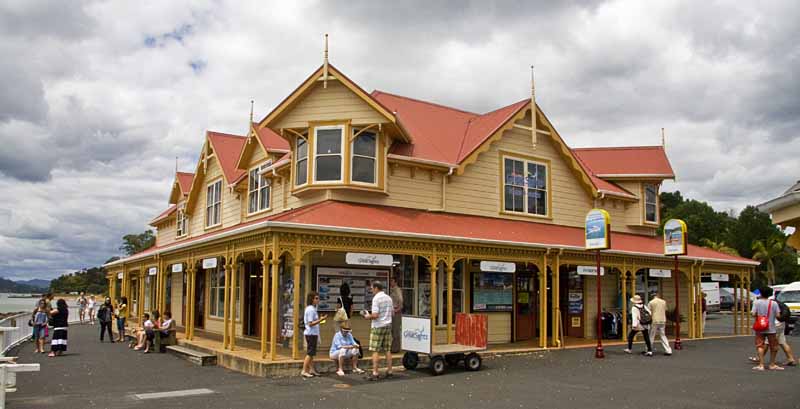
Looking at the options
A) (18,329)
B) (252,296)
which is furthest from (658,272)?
(18,329)

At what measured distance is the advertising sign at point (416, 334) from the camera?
13.1 m

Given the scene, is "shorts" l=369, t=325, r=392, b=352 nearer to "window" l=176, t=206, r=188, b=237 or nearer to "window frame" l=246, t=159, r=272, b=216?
"window frame" l=246, t=159, r=272, b=216

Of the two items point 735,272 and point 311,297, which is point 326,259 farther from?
point 735,272

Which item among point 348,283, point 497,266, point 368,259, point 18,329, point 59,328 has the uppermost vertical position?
point 368,259

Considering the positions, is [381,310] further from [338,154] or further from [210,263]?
[210,263]

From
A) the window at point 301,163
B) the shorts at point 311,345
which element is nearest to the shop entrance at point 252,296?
the window at point 301,163

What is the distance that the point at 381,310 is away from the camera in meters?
12.6

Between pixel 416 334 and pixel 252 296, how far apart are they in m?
8.67

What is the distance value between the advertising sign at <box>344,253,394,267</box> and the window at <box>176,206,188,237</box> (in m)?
16.7

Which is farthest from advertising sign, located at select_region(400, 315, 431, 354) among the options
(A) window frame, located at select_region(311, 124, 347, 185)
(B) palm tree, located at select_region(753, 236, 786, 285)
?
(B) palm tree, located at select_region(753, 236, 786, 285)

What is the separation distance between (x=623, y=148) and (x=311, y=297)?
1619cm

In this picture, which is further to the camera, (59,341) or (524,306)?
(524,306)

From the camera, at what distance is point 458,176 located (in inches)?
755

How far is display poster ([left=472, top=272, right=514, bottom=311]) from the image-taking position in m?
18.6
